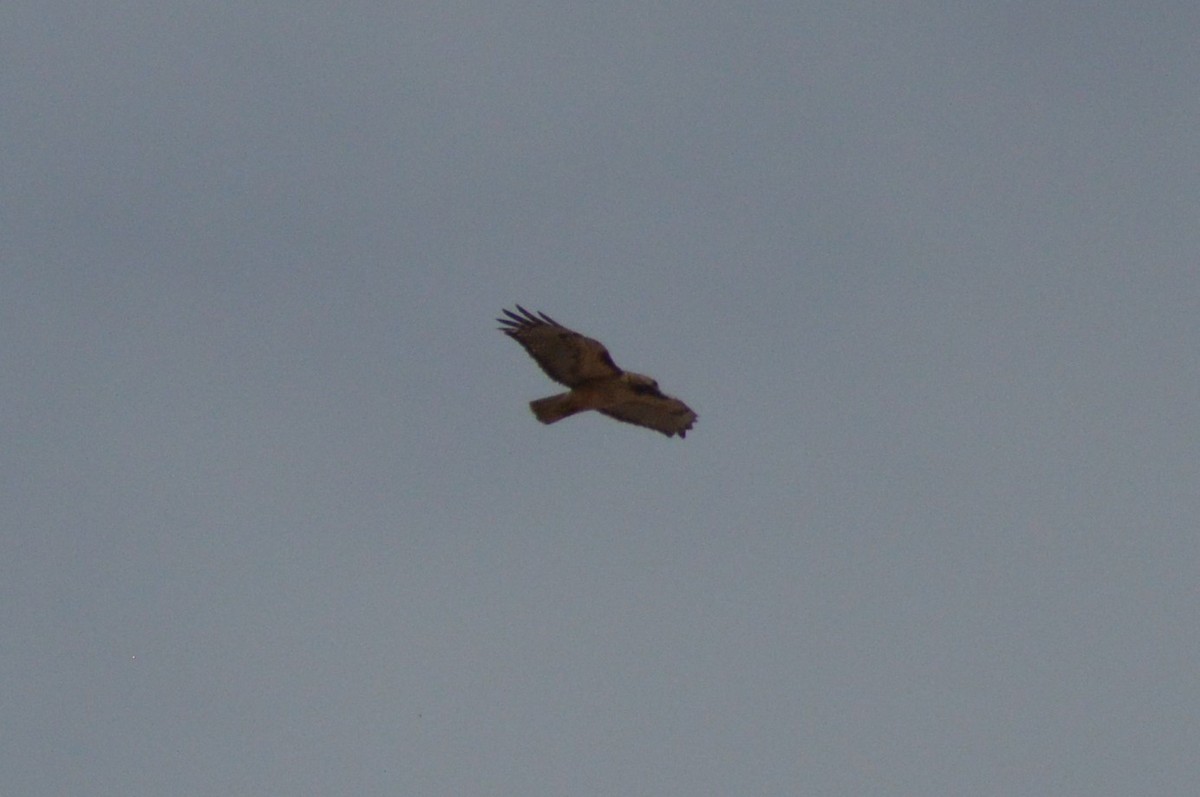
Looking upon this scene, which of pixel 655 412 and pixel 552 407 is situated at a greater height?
pixel 655 412

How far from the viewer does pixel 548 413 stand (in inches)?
1549

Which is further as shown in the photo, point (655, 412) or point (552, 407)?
point (655, 412)

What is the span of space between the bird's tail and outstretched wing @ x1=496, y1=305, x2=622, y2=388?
256mm

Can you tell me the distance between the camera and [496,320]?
3922cm

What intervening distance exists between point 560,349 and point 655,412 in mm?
2080

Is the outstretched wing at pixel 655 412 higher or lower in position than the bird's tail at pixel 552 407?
higher

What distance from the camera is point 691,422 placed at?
4078cm

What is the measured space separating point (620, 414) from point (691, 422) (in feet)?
3.25

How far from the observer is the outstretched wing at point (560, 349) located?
127 ft

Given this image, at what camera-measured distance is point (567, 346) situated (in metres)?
38.9

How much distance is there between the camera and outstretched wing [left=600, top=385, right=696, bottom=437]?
39969 mm

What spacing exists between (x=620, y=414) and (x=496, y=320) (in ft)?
7.79

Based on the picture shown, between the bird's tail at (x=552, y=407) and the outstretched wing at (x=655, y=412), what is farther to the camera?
the outstretched wing at (x=655, y=412)

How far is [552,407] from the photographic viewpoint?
39.3 m
